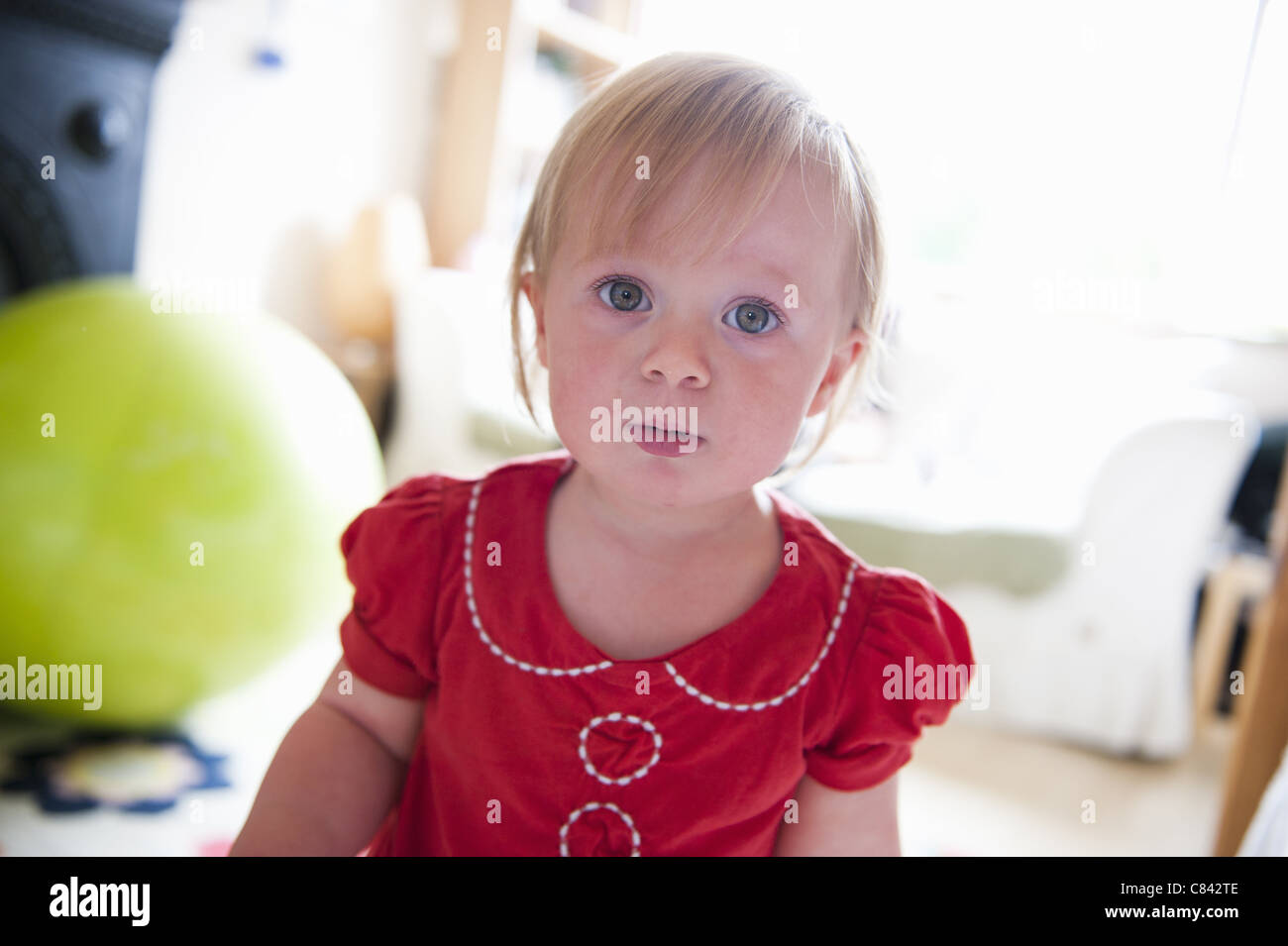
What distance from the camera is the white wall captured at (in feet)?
6.63

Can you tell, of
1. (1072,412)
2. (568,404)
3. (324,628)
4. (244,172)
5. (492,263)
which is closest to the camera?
(568,404)

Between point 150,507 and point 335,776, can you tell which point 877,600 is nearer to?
point 335,776

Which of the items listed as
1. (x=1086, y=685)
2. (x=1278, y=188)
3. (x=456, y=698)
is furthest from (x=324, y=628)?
(x=1278, y=188)

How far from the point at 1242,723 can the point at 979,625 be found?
1194 mm

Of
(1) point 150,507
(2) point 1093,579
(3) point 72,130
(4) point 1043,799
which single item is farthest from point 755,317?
(2) point 1093,579

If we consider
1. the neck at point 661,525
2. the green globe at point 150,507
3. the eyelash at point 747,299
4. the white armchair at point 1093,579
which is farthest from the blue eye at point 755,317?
the white armchair at point 1093,579

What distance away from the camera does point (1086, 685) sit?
200 cm

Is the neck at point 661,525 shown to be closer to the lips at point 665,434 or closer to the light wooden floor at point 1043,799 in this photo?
the lips at point 665,434

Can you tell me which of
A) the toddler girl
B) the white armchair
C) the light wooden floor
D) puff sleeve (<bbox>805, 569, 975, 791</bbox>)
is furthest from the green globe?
the white armchair

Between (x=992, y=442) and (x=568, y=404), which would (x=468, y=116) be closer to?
(x=992, y=442)

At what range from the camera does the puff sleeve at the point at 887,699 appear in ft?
2.03

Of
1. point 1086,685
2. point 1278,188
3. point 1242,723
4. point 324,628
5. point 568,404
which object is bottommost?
point 1086,685

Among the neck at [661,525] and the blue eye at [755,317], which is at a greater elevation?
the blue eye at [755,317]

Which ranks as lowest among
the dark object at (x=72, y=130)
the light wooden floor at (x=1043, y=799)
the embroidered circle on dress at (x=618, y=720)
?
the light wooden floor at (x=1043, y=799)
